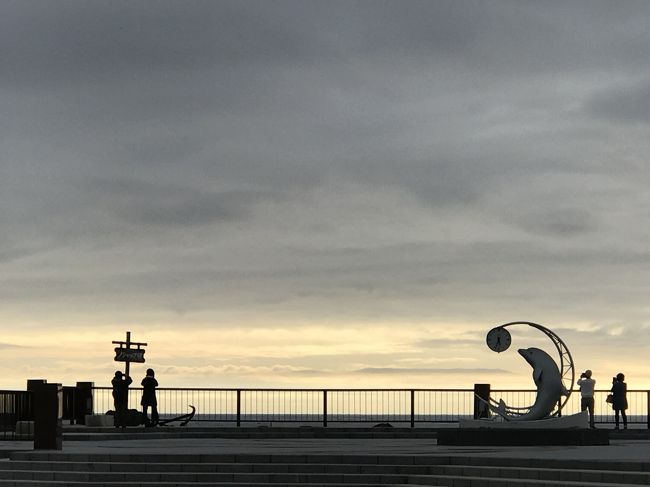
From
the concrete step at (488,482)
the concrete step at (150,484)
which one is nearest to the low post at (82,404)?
the concrete step at (150,484)

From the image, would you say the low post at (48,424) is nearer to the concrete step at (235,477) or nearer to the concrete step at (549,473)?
the concrete step at (235,477)

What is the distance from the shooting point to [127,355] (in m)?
43.4

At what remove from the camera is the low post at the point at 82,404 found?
45531mm

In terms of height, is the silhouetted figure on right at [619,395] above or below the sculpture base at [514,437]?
above

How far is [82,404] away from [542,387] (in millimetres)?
19744

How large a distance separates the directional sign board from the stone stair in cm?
1760

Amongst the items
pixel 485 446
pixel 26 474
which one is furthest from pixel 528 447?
pixel 26 474

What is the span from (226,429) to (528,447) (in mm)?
13615

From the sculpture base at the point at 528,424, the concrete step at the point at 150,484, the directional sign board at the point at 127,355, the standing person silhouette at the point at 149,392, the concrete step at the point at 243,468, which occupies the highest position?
the directional sign board at the point at 127,355

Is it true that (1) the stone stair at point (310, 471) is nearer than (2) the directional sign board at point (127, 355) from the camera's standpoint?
Yes

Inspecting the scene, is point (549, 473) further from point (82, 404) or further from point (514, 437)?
point (82, 404)

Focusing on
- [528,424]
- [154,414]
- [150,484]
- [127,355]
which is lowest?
[150,484]

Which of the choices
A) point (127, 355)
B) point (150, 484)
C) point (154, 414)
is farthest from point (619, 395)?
point (150, 484)

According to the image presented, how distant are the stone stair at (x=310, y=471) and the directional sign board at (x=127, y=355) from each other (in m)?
17.6
